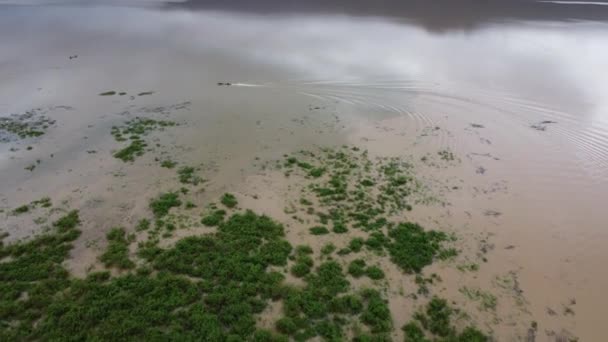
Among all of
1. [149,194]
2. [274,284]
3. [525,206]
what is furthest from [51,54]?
[525,206]

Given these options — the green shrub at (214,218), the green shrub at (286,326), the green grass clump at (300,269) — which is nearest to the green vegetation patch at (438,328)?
the green shrub at (286,326)

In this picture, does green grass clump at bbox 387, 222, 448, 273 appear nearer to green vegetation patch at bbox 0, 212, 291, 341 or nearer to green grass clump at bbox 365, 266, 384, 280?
green grass clump at bbox 365, 266, 384, 280

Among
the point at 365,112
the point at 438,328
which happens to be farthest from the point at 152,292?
the point at 365,112

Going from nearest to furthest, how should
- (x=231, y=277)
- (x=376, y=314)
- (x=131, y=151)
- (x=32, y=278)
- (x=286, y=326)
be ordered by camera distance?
(x=286, y=326)
(x=376, y=314)
(x=32, y=278)
(x=231, y=277)
(x=131, y=151)

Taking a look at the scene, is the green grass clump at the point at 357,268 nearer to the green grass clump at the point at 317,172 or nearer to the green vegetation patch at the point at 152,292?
the green vegetation patch at the point at 152,292

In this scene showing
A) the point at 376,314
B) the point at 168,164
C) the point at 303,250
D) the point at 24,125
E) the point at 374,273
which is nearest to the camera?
the point at 376,314

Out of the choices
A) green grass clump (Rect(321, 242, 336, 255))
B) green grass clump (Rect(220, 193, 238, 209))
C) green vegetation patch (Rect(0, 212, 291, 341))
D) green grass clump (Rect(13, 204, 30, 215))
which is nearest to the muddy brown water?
green grass clump (Rect(13, 204, 30, 215))

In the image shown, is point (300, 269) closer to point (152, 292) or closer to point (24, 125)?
point (152, 292)
